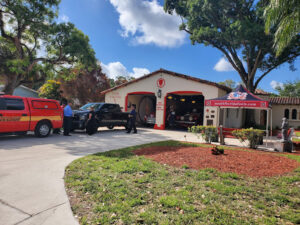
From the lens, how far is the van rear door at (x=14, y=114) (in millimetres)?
8398

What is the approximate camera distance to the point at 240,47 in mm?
21406

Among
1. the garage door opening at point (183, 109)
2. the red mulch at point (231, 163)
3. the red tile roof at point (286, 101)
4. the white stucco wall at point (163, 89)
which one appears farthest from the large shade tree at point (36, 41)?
the red tile roof at point (286, 101)

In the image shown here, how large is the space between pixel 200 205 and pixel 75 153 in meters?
5.01

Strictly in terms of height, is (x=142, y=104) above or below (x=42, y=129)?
above

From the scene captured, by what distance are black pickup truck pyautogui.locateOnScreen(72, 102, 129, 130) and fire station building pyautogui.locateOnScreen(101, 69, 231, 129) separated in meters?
4.36

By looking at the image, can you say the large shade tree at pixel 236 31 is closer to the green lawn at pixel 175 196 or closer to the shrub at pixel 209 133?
the shrub at pixel 209 133

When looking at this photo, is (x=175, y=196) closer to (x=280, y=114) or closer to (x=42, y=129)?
(x=42, y=129)

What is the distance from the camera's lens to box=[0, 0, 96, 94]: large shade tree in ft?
47.8

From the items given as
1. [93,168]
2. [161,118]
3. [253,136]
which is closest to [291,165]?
[253,136]

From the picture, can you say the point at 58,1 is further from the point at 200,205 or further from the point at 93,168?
the point at 200,205

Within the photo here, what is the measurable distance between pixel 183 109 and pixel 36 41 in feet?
52.3

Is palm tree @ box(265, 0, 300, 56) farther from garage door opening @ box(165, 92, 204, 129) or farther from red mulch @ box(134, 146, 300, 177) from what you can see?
garage door opening @ box(165, 92, 204, 129)

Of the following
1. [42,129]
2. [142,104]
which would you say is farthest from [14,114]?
[142,104]

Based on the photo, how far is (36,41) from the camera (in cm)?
1752
